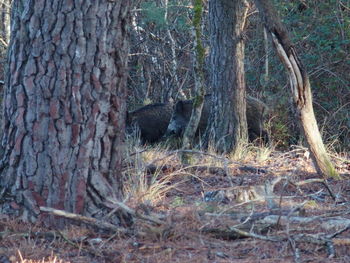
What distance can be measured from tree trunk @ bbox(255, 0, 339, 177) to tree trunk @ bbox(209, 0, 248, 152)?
236 cm

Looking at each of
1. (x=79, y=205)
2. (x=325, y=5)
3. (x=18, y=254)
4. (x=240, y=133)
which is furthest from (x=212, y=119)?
(x=18, y=254)

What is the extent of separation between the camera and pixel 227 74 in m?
10.2

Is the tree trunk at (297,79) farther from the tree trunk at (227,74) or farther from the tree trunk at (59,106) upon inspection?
the tree trunk at (59,106)

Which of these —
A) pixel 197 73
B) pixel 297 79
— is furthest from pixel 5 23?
pixel 297 79

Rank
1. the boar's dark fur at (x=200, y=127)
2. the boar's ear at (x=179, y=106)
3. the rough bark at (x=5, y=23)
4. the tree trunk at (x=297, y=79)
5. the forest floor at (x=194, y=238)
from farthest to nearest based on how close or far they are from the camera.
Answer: the rough bark at (x=5, y=23) → the boar's ear at (x=179, y=106) → the boar's dark fur at (x=200, y=127) → the tree trunk at (x=297, y=79) → the forest floor at (x=194, y=238)

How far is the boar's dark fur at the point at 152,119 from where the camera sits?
43.5 feet

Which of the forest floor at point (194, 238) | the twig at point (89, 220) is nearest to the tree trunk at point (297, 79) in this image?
the forest floor at point (194, 238)

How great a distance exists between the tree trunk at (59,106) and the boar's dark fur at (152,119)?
844cm

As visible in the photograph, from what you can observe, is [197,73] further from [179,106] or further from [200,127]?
[200,127]

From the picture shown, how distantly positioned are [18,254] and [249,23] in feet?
41.9

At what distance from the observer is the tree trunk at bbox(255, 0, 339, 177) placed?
24.5ft

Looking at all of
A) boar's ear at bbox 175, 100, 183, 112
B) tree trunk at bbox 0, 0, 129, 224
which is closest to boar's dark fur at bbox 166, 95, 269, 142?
boar's ear at bbox 175, 100, 183, 112

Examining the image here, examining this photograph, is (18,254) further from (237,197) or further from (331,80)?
(331,80)

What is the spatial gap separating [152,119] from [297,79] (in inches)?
240
